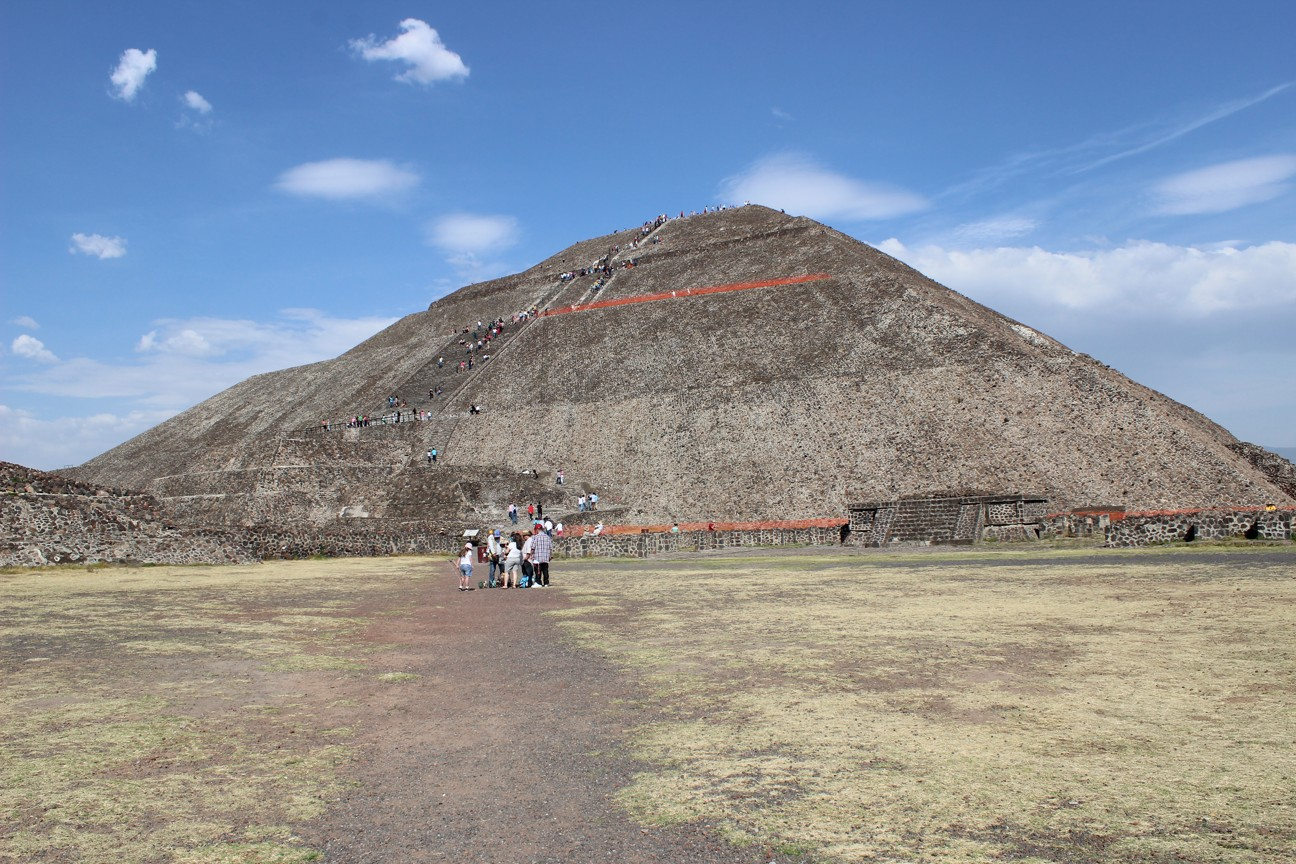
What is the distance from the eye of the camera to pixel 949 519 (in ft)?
91.4

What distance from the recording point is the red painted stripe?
160 ft

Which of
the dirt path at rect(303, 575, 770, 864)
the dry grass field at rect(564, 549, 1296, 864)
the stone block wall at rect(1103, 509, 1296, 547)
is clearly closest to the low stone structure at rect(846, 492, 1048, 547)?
the stone block wall at rect(1103, 509, 1296, 547)

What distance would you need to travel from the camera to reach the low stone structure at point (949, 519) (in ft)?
87.1

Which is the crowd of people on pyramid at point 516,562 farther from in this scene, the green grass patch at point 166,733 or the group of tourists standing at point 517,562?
Result: the green grass patch at point 166,733

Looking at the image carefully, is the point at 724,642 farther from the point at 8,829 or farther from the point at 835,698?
the point at 8,829

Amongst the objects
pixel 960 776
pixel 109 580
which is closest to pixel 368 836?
pixel 960 776

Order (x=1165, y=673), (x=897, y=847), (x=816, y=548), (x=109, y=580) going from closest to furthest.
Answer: (x=897, y=847)
(x=1165, y=673)
(x=109, y=580)
(x=816, y=548)

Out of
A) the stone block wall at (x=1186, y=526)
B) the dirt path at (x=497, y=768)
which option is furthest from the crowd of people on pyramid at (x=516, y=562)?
the stone block wall at (x=1186, y=526)

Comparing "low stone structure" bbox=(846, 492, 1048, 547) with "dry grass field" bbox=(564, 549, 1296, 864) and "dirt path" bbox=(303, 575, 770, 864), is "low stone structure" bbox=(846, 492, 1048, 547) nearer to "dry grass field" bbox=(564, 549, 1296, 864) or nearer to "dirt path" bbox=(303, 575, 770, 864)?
"dry grass field" bbox=(564, 549, 1296, 864)

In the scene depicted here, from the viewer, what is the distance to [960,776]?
17.0 feet

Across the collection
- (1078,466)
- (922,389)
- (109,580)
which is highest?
(922,389)

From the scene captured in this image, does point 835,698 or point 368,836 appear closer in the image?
point 368,836

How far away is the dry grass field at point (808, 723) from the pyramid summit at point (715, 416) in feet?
62.8

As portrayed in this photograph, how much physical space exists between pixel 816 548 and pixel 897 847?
23.4m
